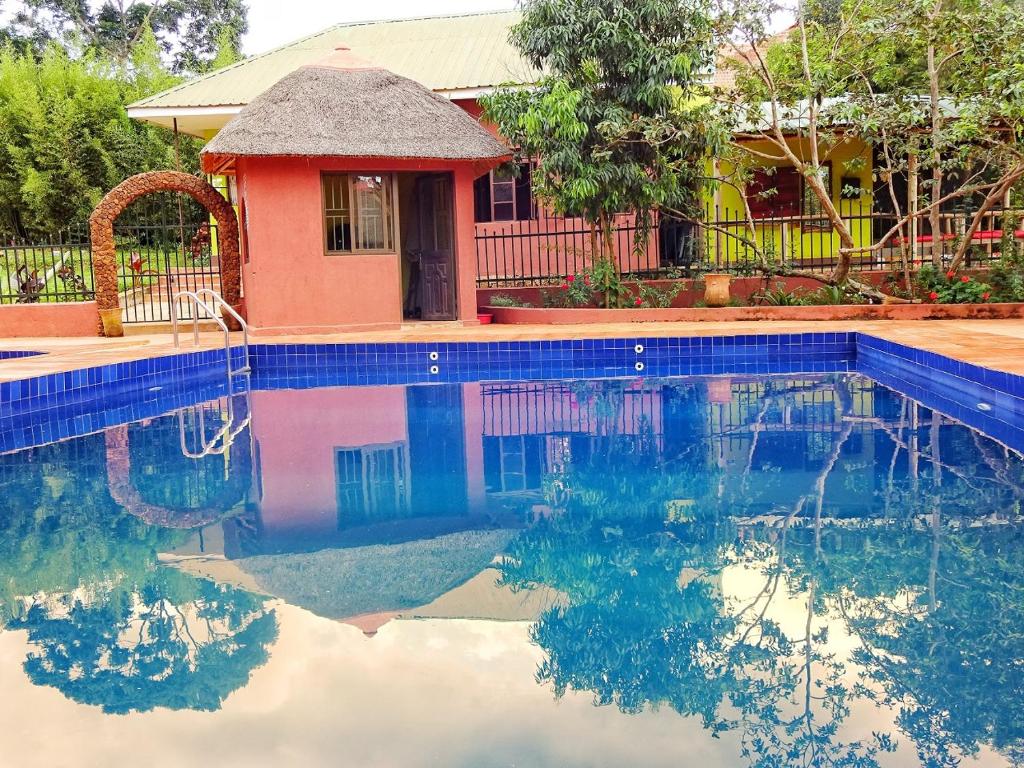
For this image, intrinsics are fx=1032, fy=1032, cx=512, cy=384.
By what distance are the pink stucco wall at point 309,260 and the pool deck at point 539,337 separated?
1.47 feet

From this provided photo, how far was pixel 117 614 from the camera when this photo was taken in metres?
3.72

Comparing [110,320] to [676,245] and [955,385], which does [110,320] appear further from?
[955,385]

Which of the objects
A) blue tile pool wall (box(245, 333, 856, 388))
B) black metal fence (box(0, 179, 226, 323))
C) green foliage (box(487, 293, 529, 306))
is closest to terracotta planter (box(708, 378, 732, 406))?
blue tile pool wall (box(245, 333, 856, 388))

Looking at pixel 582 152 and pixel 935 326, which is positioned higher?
pixel 582 152

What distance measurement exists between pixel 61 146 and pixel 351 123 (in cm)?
1218

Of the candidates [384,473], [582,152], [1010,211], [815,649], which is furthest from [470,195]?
[815,649]

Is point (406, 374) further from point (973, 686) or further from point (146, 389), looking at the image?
point (973, 686)

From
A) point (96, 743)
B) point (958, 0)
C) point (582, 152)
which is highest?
point (958, 0)

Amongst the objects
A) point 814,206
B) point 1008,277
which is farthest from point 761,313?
point 814,206

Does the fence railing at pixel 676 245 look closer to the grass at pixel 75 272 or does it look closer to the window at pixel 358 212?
the window at pixel 358 212

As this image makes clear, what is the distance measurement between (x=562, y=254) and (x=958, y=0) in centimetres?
626

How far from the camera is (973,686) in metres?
2.91

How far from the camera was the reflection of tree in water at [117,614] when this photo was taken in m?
3.16

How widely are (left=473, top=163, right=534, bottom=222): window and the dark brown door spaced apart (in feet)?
8.75
